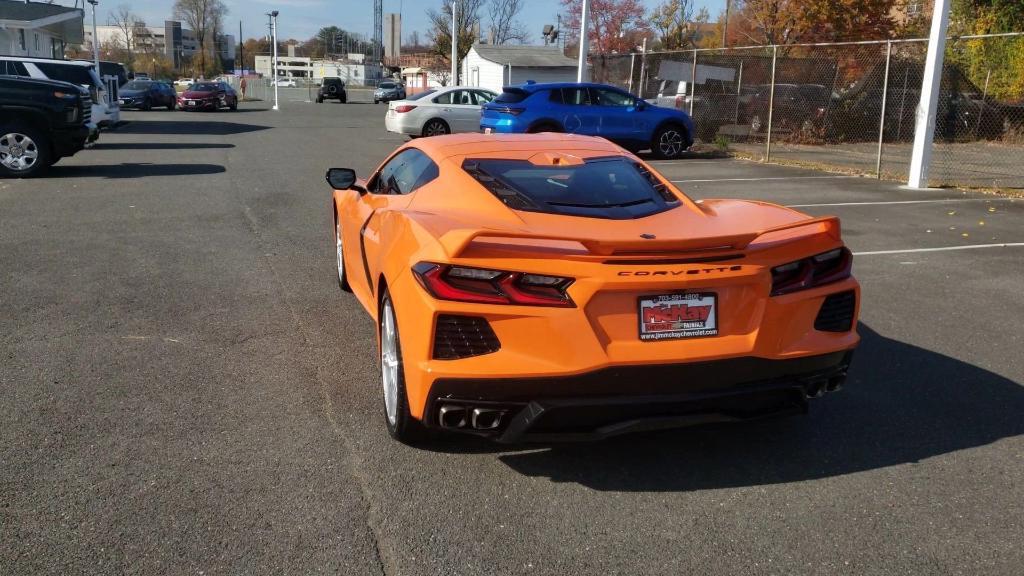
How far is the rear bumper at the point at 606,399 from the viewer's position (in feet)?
11.5

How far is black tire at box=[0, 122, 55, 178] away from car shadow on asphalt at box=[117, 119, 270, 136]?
11801 mm

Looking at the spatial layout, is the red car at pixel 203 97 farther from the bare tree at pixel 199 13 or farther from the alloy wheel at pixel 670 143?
the bare tree at pixel 199 13

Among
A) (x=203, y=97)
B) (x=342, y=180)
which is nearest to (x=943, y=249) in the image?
(x=342, y=180)

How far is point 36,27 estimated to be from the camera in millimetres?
36469

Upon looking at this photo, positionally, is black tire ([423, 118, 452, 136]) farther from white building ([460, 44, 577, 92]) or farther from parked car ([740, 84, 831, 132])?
white building ([460, 44, 577, 92])

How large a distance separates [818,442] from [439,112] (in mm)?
20072

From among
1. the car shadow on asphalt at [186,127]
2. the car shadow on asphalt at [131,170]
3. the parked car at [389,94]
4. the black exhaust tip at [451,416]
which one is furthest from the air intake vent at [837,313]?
the parked car at [389,94]

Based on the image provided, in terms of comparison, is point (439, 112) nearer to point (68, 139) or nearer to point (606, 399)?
point (68, 139)

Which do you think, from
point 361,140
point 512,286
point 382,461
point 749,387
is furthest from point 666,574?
point 361,140

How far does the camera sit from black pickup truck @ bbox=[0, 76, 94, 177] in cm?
1368

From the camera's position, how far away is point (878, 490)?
3.80m

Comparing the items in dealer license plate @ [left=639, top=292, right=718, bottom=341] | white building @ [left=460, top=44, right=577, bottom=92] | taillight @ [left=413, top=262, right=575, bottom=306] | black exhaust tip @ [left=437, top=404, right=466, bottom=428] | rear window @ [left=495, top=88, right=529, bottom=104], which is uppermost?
white building @ [left=460, top=44, right=577, bottom=92]

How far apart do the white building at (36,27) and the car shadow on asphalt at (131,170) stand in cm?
2293

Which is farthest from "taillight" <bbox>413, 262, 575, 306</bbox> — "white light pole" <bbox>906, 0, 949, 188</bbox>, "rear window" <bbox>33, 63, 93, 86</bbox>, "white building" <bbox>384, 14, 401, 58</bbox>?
"white building" <bbox>384, 14, 401, 58</bbox>
